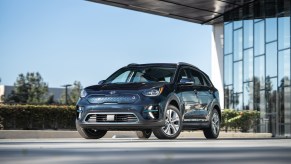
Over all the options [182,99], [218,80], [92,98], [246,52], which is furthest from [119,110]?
[218,80]

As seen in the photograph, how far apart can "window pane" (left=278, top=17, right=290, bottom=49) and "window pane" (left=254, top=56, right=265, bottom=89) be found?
5.66 ft

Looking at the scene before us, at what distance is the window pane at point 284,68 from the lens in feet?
97.3

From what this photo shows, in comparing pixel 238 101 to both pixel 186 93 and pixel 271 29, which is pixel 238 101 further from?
pixel 186 93

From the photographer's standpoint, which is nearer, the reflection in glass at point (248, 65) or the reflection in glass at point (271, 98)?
the reflection in glass at point (271, 98)

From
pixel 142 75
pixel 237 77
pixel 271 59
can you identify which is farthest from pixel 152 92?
pixel 237 77

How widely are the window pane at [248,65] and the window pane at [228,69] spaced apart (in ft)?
5.42

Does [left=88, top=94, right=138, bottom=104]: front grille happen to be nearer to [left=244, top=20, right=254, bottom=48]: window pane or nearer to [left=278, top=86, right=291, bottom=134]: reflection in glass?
[left=278, top=86, right=291, bottom=134]: reflection in glass

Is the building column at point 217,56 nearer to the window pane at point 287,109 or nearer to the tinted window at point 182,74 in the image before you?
the window pane at point 287,109

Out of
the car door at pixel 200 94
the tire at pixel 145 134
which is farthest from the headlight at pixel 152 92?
the tire at pixel 145 134

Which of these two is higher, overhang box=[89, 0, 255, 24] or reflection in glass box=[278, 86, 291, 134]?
overhang box=[89, 0, 255, 24]

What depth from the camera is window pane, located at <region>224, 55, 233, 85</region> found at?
34906 millimetres

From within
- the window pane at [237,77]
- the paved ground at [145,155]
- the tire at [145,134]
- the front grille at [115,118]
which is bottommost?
the tire at [145,134]

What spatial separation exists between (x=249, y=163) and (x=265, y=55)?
28.0m

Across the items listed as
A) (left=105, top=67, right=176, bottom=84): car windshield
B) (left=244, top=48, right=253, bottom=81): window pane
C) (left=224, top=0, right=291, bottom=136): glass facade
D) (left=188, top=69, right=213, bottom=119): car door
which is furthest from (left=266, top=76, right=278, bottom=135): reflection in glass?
(left=105, top=67, right=176, bottom=84): car windshield
